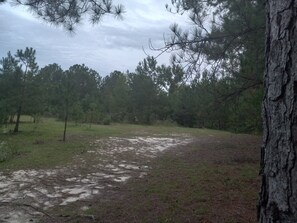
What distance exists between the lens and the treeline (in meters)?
8.76

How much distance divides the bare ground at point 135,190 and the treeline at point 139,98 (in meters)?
1.60

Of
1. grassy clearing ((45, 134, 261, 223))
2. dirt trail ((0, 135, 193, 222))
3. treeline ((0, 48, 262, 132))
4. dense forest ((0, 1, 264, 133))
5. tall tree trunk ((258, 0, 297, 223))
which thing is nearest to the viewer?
tall tree trunk ((258, 0, 297, 223))

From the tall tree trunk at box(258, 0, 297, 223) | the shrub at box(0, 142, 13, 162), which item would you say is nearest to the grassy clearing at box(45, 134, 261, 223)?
the tall tree trunk at box(258, 0, 297, 223)

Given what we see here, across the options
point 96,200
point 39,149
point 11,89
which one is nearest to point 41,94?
point 11,89

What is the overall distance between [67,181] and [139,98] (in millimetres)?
22845

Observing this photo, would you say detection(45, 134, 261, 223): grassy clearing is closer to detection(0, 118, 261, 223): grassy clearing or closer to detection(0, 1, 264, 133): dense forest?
detection(0, 118, 261, 223): grassy clearing

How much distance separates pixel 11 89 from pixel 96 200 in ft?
38.8

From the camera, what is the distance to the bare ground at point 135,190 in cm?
482

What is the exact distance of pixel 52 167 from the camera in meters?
8.32

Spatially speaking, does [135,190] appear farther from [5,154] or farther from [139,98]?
[139,98]

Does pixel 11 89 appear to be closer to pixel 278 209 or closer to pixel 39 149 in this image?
pixel 39 149

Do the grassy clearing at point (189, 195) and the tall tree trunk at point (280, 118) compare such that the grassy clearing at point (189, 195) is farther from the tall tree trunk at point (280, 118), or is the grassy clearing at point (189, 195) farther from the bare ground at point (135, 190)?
the tall tree trunk at point (280, 118)

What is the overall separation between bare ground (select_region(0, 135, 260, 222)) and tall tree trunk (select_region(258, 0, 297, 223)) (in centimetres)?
347

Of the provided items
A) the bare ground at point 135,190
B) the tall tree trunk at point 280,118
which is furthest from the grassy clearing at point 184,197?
the tall tree trunk at point 280,118
